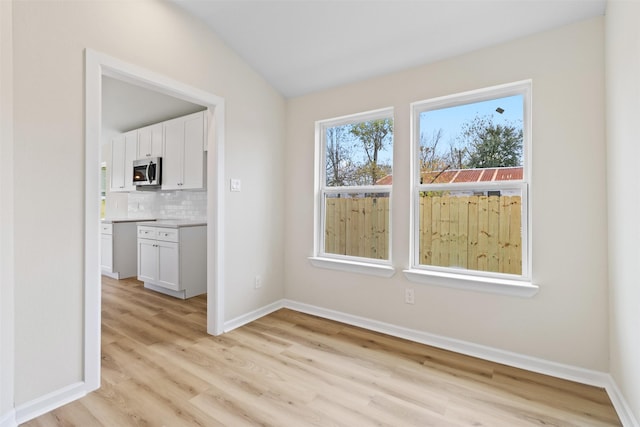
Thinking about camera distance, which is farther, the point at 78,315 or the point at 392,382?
the point at 392,382

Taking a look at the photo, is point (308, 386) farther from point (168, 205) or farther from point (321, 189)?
point (168, 205)

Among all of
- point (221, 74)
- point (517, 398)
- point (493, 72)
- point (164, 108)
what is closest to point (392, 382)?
point (517, 398)

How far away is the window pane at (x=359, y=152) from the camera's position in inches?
115

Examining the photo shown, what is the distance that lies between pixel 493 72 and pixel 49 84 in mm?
2837

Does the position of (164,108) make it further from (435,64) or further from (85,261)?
(435,64)

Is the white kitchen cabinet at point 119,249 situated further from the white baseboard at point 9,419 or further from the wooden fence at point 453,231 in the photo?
the wooden fence at point 453,231

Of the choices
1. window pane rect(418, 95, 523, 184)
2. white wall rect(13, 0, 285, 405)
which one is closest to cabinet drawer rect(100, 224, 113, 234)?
white wall rect(13, 0, 285, 405)

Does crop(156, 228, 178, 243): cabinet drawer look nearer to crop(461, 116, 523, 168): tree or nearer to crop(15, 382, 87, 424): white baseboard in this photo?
crop(15, 382, 87, 424): white baseboard

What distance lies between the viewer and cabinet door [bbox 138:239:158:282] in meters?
3.96

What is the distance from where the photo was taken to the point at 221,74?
2729mm

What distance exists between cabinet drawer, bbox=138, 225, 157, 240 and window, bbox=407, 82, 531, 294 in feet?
10.3

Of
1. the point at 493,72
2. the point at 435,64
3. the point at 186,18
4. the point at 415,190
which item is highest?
the point at 186,18

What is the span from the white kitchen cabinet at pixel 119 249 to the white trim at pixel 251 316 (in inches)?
111

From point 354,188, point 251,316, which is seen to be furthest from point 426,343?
point 251,316
